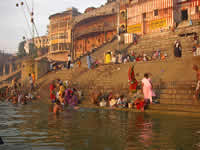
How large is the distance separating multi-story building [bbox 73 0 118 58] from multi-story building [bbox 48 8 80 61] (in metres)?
3.48

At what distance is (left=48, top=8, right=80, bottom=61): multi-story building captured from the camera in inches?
1944

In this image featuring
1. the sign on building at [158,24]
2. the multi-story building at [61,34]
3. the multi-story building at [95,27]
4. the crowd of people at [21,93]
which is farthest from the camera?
the multi-story building at [61,34]

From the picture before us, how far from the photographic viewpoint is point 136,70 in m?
14.4

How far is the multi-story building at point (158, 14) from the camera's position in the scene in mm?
24906

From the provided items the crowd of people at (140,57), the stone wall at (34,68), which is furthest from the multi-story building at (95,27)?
the crowd of people at (140,57)

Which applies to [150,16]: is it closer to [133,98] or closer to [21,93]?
[21,93]

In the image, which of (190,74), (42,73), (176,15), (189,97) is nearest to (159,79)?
(190,74)

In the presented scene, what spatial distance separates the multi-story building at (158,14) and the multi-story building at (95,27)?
878 cm

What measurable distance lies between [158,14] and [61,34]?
29.4m

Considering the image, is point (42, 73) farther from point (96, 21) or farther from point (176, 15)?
point (96, 21)

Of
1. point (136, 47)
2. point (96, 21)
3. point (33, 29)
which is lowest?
point (136, 47)

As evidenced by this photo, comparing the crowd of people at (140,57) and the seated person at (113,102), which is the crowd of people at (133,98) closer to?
the seated person at (113,102)

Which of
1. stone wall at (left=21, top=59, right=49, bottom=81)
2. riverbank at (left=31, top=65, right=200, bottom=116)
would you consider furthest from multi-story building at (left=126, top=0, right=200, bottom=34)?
stone wall at (left=21, top=59, right=49, bottom=81)

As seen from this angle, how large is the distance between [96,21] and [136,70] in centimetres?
2908
